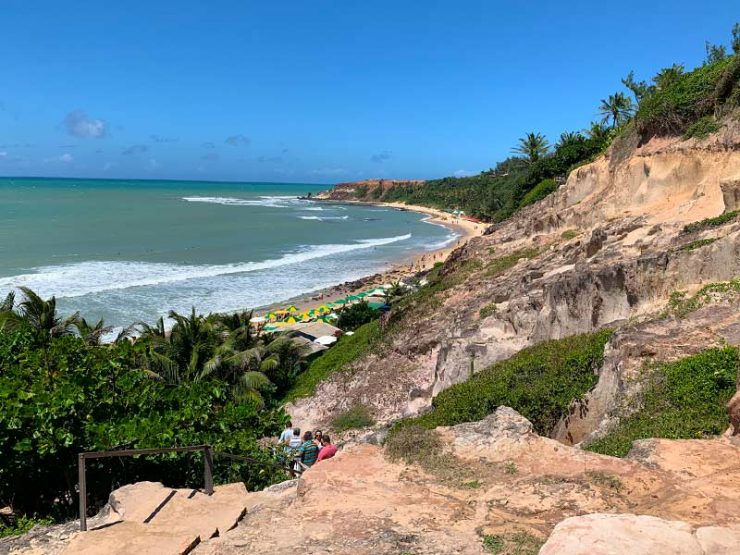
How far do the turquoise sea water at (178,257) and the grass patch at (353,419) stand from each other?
741 inches

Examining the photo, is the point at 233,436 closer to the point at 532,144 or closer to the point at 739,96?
the point at 739,96

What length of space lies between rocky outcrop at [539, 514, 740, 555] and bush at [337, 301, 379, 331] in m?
25.1

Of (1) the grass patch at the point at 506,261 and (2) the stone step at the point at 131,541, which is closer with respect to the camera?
(2) the stone step at the point at 131,541

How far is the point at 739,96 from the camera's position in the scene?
19734 mm

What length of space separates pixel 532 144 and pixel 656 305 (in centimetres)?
5051

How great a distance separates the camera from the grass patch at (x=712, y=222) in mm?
13599

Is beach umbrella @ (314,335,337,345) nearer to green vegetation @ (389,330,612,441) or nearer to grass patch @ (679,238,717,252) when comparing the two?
green vegetation @ (389,330,612,441)

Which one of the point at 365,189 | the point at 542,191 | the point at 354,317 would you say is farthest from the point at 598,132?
the point at 365,189

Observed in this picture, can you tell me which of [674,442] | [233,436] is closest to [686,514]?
[674,442]

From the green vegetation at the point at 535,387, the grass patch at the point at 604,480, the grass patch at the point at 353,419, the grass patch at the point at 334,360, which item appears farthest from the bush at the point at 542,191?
the grass patch at the point at 604,480

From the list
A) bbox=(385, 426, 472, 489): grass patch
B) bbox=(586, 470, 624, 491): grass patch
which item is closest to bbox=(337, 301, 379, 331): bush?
bbox=(385, 426, 472, 489): grass patch

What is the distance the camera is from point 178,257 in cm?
5206

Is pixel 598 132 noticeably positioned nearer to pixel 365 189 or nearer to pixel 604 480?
pixel 604 480

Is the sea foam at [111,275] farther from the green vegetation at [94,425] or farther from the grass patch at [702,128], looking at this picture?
the grass patch at [702,128]
